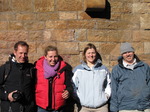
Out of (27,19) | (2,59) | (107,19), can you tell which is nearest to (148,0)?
(107,19)

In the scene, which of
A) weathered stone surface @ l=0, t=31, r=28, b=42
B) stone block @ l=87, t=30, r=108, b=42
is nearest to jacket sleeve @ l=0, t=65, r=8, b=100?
weathered stone surface @ l=0, t=31, r=28, b=42

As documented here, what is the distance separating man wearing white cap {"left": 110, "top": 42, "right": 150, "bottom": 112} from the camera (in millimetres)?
3775

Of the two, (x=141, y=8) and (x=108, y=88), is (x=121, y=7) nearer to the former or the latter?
(x=141, y=8)

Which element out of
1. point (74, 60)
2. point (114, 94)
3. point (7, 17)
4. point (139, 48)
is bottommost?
point (114, 94)

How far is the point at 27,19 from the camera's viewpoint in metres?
4.55

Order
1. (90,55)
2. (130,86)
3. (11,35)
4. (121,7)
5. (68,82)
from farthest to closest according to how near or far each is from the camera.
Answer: (121,7), (11,35), (90,55), (68,82), (130,86)

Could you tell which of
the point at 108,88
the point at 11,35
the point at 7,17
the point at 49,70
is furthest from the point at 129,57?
the point at 7,17

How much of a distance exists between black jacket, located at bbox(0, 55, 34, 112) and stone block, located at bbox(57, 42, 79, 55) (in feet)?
3.37

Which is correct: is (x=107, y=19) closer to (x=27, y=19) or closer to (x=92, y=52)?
(x=92, y=52)

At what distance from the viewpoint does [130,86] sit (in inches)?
150

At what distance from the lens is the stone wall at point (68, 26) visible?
4.55 metres

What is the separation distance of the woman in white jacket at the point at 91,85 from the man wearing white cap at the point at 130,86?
5.6 inches

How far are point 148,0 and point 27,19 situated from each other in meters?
2.25

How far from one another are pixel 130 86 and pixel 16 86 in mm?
1687
